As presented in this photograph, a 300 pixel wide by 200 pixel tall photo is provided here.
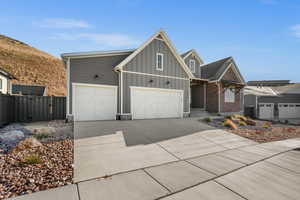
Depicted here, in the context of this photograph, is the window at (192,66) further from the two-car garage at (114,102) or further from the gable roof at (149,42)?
the two-car garage at (114,102)

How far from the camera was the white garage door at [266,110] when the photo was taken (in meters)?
14.9

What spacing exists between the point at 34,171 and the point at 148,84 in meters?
7.88

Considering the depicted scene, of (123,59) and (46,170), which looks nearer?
(46,170)

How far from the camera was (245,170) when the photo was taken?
3.27m

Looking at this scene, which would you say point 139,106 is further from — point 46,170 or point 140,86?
point 46,170

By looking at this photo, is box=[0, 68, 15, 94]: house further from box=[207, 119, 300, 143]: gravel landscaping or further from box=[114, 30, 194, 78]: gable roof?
box=[207, 119, 300, 143]: gravel landscaping

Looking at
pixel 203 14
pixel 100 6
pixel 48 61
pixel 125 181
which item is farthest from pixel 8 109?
pixel 48 61

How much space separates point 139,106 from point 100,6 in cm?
703

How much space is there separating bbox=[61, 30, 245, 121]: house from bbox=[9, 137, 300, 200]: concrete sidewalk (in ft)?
19.9

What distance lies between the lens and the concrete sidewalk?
2229mm

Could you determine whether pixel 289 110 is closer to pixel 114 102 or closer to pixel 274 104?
pixel 274 104

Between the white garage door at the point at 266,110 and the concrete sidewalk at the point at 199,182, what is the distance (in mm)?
13576

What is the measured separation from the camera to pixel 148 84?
9844 mm

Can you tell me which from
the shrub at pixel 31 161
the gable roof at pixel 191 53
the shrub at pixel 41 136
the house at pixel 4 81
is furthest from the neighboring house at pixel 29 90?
the shrub at pixel 31 161
